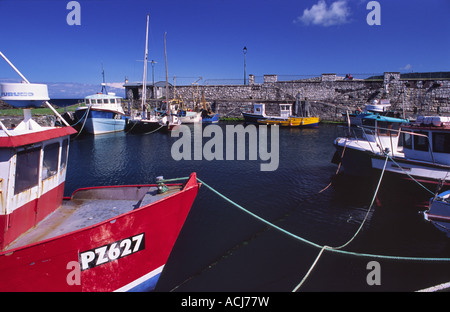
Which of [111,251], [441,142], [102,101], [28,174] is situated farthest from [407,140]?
[102,101]

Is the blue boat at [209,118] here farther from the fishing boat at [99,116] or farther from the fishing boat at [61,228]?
the fishing boat at [61,228]

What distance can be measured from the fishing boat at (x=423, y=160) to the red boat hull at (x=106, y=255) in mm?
10043

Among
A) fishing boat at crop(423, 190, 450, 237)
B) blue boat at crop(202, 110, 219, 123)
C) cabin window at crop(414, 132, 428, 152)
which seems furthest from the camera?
blue boat at crop(202, 110, 219, 123)

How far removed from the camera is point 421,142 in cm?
1256

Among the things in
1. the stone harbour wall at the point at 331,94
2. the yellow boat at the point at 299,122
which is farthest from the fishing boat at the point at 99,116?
the yellow boat at the point at 299,122

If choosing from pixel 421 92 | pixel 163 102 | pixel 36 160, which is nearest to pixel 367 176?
pixel 36 160

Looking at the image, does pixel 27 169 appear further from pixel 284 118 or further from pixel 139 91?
pixel 139 91

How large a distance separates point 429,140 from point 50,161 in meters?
14.3

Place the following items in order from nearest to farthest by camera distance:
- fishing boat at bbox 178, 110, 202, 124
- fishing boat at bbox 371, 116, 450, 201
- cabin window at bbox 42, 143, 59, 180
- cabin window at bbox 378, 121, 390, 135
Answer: cabin window at bbox 42, 143, 59, 180 → fishing boat at bbox 371, 116, 450, 201 → cabin window at bbox 378, 121, 390, 135 → fishing boat at bbox 178, 110, 202, 124

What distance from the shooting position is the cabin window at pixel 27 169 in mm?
5391

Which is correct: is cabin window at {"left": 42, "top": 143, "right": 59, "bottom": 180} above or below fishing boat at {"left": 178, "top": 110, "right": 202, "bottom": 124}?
below

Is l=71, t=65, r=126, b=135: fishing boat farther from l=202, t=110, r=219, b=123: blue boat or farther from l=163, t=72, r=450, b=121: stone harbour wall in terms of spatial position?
l=163, t=72, r=450, b=121: stone harbour wall

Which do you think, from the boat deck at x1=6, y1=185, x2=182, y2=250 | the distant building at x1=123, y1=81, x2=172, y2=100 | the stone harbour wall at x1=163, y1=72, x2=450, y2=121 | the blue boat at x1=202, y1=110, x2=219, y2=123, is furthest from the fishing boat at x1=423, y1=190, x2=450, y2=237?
the distant building at x1=123, y1=81, x2=172, y2=100

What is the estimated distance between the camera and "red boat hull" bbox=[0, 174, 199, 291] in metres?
4.94
